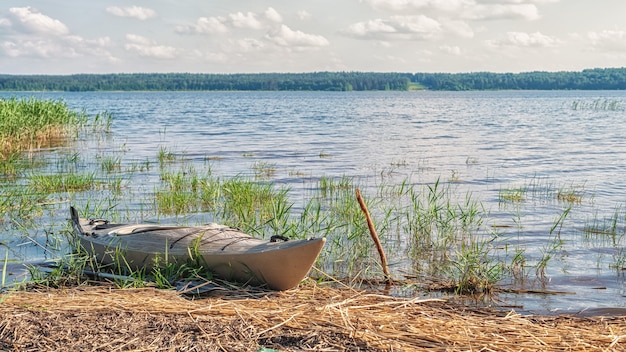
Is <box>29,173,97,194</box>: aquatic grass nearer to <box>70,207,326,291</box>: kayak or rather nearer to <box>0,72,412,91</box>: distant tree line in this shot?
<box>70,207,326,291</box>: kayak

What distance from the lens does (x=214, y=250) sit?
23.5 feet

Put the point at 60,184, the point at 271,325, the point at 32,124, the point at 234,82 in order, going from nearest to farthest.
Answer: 1. the point at 271,325
2. the point at 60,184
3. the point at 32,124
4. the point at 234,82

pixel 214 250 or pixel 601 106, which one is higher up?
pixel 601 106

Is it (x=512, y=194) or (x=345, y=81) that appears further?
(x=345, y=81)

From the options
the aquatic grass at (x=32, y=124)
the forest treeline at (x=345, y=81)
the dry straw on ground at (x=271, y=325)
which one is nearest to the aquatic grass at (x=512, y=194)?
the dry straw on ground at (x=271, y=325)

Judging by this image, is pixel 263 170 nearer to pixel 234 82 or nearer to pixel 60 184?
pixel 60 184

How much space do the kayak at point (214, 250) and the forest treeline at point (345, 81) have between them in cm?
13751

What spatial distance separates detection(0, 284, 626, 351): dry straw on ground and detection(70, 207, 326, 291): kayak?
0.26m

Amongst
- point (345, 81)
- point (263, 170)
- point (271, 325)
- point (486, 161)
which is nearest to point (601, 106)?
point (486, 161)

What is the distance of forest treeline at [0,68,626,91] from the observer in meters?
138

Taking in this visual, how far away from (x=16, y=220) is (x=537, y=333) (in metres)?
9.14

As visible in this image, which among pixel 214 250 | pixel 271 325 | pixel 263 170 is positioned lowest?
pixel 263 170

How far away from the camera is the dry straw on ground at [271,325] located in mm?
4891

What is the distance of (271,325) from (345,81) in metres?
152
